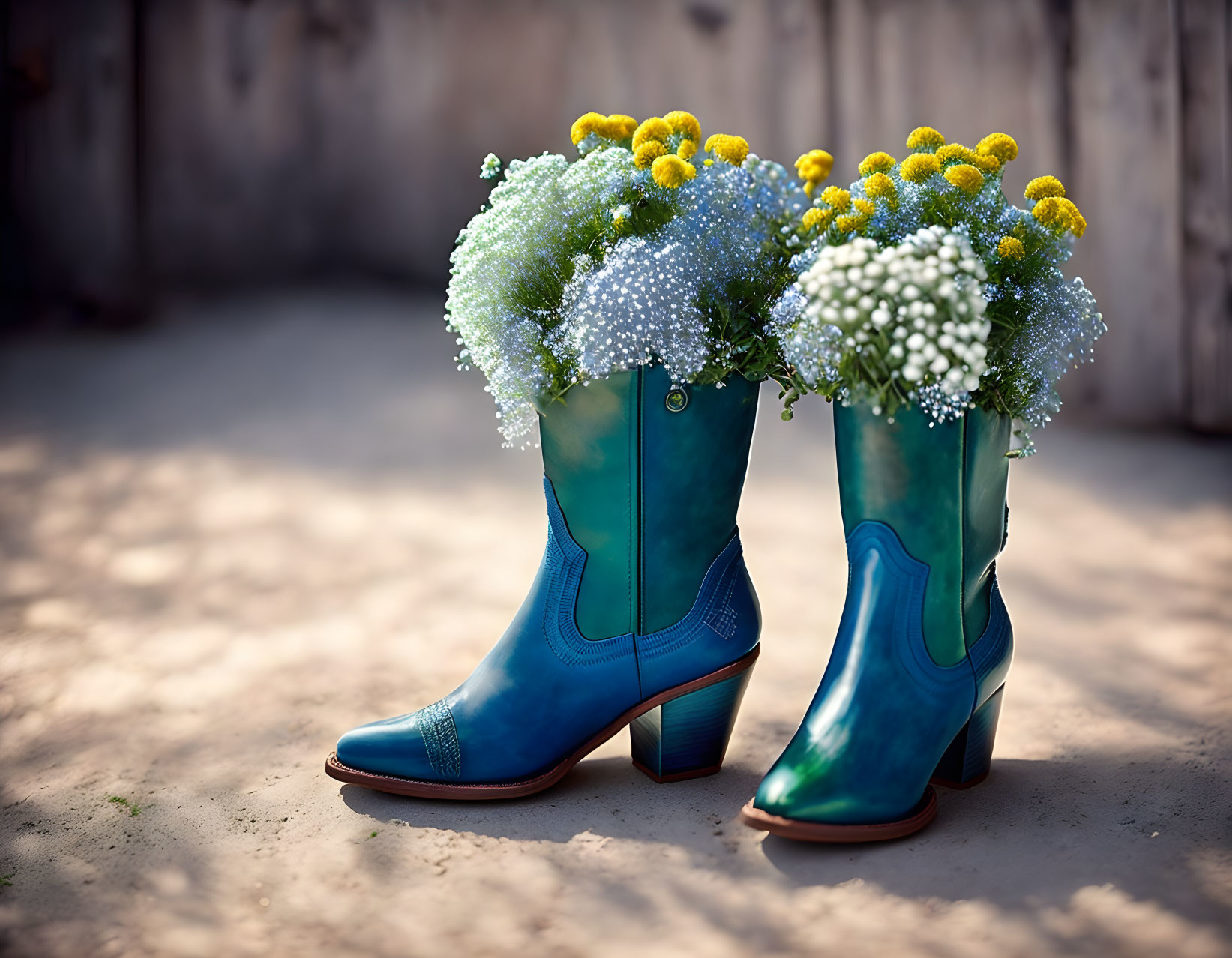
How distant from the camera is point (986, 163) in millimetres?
1217

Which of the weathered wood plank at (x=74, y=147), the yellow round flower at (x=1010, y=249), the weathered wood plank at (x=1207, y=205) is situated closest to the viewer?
the yellow round flower at (x=1010, y=249)

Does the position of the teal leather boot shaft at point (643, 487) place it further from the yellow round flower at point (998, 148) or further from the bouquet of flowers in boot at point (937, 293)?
the yellow round flower at point (998, 148)

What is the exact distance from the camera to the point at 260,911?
1.10 meters

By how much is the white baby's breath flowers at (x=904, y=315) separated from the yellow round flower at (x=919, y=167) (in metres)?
0.07

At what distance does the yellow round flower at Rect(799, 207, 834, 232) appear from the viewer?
1196mm

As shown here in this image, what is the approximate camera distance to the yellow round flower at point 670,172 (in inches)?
45.9

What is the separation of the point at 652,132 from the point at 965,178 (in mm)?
331

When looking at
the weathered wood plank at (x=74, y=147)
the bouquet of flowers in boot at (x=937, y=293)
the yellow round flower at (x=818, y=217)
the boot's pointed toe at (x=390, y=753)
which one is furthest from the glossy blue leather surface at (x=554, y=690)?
the weathered wood plank at (x=74, y=147)

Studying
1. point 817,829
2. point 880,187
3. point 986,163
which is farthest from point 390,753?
point 986,163

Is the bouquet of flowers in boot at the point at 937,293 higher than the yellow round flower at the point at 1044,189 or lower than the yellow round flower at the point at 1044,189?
lower

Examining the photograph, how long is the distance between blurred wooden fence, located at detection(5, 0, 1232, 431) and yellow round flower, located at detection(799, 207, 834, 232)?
2.50 metres

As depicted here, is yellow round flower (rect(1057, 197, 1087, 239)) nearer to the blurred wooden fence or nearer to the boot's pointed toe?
the boot's pointed toe

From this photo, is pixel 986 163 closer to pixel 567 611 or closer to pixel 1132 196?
pixel 567 611

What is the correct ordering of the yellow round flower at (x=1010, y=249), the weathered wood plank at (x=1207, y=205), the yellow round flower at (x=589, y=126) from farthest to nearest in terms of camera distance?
the weathered wood plank at (x=1207, y=205) < the yellow round flower at (x=589, y=126) < the yellow round flower at (x=1010, y=249)
